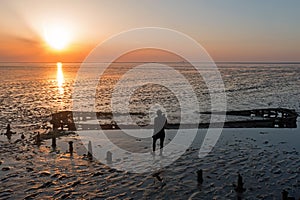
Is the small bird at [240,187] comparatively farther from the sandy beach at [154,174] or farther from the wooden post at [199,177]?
the wooden post at [199,177]

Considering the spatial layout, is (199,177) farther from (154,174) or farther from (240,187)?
(154,174)

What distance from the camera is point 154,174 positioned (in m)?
16.5

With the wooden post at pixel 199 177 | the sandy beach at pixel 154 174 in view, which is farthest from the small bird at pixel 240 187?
the wooden post at pixel 199 177

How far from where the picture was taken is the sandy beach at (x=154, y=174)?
46.8 feet

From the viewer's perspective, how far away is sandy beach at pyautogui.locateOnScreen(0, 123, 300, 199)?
14.2 metres

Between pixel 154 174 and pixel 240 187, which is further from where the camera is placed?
pixel 154 174

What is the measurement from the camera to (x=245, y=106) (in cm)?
5053

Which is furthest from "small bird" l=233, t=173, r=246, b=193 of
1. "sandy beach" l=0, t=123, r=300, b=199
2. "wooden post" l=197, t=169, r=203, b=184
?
"wooden post" l=197, t=169, r=203, b=184

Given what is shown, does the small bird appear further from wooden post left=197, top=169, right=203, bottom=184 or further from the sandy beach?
wooden post left=197, top=169, right=203, bottom=184

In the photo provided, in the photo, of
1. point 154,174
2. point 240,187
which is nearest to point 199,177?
point 240,187

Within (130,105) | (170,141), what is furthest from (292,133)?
(130,105)

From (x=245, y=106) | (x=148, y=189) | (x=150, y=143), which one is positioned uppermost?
(x=245, y=106)

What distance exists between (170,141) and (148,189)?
→ 991 cm

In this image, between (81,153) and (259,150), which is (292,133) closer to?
(259,150)
